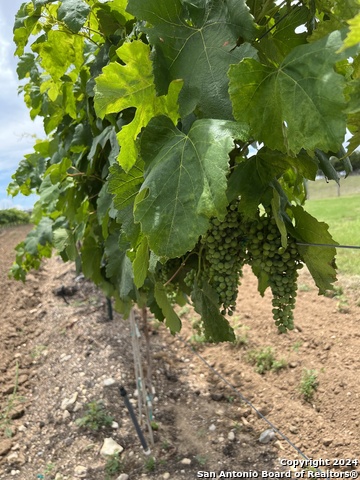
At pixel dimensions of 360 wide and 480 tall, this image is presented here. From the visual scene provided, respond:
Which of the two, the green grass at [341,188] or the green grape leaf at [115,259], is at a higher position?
the green grass at [341,188]

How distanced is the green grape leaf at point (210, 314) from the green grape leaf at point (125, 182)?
42 cm

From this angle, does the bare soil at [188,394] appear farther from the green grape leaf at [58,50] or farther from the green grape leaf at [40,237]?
the green grape leaf at [58,50]

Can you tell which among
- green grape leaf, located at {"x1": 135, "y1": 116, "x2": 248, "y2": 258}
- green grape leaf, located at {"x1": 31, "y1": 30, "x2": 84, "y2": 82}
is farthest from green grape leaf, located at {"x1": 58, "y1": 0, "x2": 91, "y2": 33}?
green grape leaf, located at {"x1": 135, "y1": 116, "x2": 248, "y2": 258}

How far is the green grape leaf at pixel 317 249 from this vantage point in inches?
50.6

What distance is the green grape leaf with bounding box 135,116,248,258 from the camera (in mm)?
855

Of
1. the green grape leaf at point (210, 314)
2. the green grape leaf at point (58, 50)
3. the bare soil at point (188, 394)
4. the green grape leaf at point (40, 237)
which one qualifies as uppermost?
the green grape leaf at point (58, 50)

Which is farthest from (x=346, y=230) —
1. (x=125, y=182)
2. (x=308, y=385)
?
(x=125, y=182)

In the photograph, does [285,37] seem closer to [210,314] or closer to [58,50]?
[210,314]

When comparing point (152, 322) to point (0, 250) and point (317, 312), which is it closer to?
point (317, 312)

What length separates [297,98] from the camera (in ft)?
2.66

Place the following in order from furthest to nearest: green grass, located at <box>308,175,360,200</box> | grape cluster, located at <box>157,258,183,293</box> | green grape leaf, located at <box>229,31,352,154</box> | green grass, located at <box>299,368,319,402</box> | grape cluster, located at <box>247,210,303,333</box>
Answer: green grass, located at <box>308,175,360,200</box> < green grass, located at <box>299,368,319,402</box> < grape cluster, located at <box>157,258,183,293</box> < grape cluster, located at <box>247,210,303,333</box> < green grape leaf, located at <box>229,31,352,154</box>

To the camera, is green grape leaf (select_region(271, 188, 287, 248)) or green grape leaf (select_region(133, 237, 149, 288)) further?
green grape leaf (select_region(133, 237, 149, 288))

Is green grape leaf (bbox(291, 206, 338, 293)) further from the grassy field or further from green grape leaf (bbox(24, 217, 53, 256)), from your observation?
green grape leaf (bbox(24, 217, 53, 256))

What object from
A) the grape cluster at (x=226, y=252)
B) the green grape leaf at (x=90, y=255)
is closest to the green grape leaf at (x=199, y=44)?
the grape cluster at (x=226, y=252)
